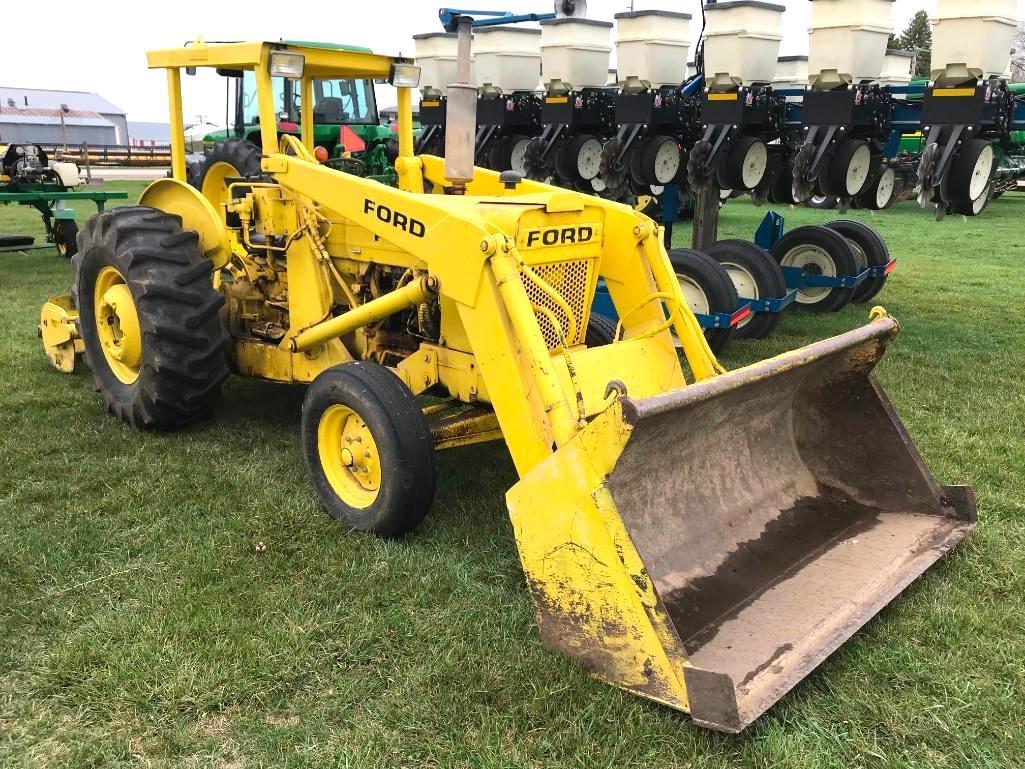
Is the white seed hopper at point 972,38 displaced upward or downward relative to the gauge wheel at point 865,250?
upward

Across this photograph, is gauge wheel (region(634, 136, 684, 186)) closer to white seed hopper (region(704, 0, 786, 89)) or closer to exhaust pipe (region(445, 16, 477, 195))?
white seed hopper (region(704, 0, 786, 89))

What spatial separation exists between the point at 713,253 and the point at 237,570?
525cm

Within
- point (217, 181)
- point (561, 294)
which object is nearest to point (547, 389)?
point (561, 294)

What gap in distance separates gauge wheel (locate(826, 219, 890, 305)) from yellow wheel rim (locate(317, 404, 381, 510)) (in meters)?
6.27

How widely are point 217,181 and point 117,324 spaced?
1.54m

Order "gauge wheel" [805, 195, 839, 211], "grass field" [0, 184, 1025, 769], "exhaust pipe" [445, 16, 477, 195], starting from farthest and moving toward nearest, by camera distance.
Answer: "gauge wheel" [805, 195, 839, 211] → "exhaust pipe" [445, 16, 477, 195] → "grass field" [0, 184, 1025, 769]

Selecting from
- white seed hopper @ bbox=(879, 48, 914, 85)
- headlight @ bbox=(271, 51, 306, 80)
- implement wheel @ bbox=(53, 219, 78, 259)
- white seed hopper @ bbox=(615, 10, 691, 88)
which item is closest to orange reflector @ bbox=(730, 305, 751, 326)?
white seed hopper @ bbox=(615, 10, 691, 88)

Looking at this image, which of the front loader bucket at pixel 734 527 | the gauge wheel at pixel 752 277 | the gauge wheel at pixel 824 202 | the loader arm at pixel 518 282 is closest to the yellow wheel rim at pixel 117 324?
the loader arm at pixel 518 282

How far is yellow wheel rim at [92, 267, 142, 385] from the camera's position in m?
4.88

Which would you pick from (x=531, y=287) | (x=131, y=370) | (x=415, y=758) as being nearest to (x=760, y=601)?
(x=415, y=758)

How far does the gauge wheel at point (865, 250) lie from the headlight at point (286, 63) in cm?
600

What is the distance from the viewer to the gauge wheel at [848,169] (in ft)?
23.6

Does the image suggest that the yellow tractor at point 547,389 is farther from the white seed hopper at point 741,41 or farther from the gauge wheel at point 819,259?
the gauge wheel at point 819,259

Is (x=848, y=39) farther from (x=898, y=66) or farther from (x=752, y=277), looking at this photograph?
(x=898, y=66)
